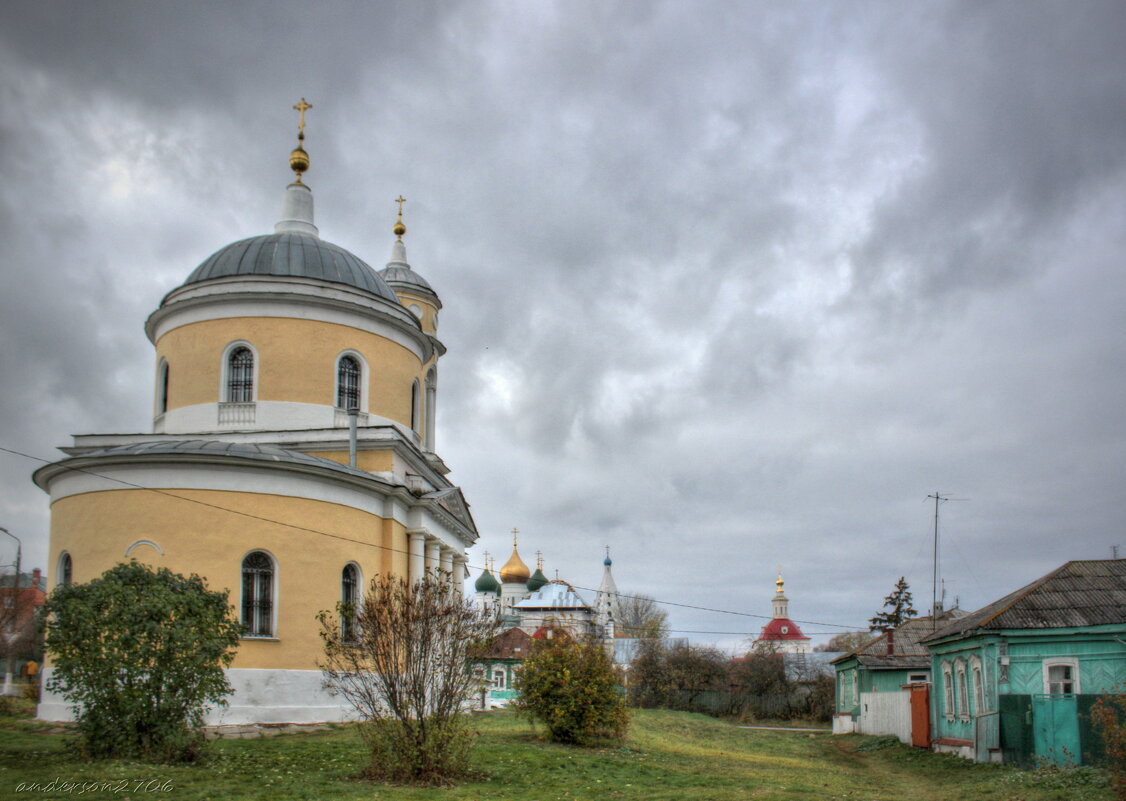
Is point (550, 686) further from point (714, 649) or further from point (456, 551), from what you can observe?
point (714, 649)

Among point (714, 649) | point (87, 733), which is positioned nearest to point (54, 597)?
point (87, 733)

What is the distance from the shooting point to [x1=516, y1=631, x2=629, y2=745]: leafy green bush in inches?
771

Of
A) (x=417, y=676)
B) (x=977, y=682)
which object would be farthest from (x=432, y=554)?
(x=977, y=682)

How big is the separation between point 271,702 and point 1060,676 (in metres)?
15.5

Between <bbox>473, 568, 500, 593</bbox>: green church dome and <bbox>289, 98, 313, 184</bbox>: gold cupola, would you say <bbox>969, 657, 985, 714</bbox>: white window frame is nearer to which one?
<bbox>289, 98, 313, 184</bbox>: gold cupola

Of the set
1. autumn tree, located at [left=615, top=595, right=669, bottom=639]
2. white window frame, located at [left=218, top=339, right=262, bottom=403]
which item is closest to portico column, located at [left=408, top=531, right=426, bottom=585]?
white window frame, located at [left=218, top=339, right=262, bottom=403]

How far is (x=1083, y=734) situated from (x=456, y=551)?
16500mm

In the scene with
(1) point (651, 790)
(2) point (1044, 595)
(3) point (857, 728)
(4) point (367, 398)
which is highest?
(4) point (367, 398)

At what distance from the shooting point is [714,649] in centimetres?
5419

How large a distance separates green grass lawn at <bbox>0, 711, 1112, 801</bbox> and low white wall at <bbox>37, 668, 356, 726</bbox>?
69cm

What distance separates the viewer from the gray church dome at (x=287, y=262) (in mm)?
26203

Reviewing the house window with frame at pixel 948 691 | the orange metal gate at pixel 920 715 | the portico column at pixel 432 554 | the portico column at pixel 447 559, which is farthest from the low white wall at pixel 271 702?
the orange metal gate at pixel 920 715

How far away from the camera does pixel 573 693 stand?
19.7 metres

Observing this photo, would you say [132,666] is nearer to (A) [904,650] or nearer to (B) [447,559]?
(B) [447,559]
